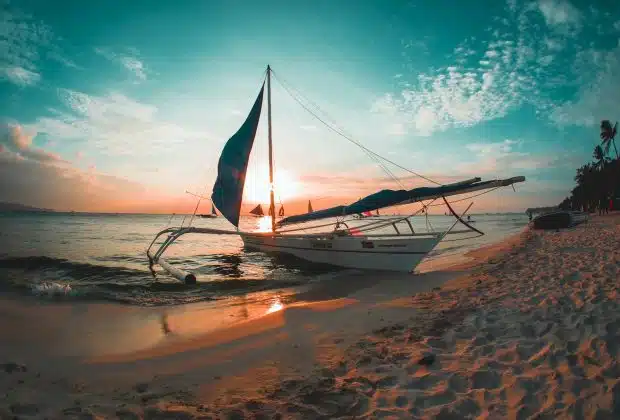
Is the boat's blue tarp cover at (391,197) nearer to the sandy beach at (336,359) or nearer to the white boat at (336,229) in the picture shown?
the white boat at (336,229)

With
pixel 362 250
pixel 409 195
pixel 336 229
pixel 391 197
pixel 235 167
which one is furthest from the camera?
pixel 235 167

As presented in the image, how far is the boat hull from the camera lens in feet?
42.3

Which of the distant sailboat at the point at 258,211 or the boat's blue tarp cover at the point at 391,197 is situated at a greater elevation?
the distant sailboat at the point at 258,211

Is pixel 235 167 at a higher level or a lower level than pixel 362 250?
higher

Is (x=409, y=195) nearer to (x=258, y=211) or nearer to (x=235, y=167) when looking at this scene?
(x=235, y=167)

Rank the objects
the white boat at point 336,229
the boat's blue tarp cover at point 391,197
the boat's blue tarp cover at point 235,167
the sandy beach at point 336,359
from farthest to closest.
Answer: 1. the boat's blue tarp cover at point 235,167
2. the white boat at point 336,229
3. the boat's blue tarp cover at point 391,197
4. the sandy beach at point 336,359

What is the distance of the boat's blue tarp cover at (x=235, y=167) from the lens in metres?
16.4

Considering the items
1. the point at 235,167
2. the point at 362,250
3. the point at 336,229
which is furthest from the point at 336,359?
the point at 235,167

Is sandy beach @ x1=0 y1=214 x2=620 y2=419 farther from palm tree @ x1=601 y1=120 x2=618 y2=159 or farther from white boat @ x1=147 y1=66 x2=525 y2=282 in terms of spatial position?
palm tree @ x1=601 y1=120 x2=618 y2=159

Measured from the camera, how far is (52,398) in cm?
369

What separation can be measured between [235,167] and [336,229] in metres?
6.50

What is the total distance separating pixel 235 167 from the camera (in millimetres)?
16375

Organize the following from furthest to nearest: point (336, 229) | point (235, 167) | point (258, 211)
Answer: point (258, 211), point (235, 167), point (336, 229)

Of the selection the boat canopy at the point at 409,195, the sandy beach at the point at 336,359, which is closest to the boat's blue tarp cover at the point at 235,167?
the boat canopy at the point at 409,195
